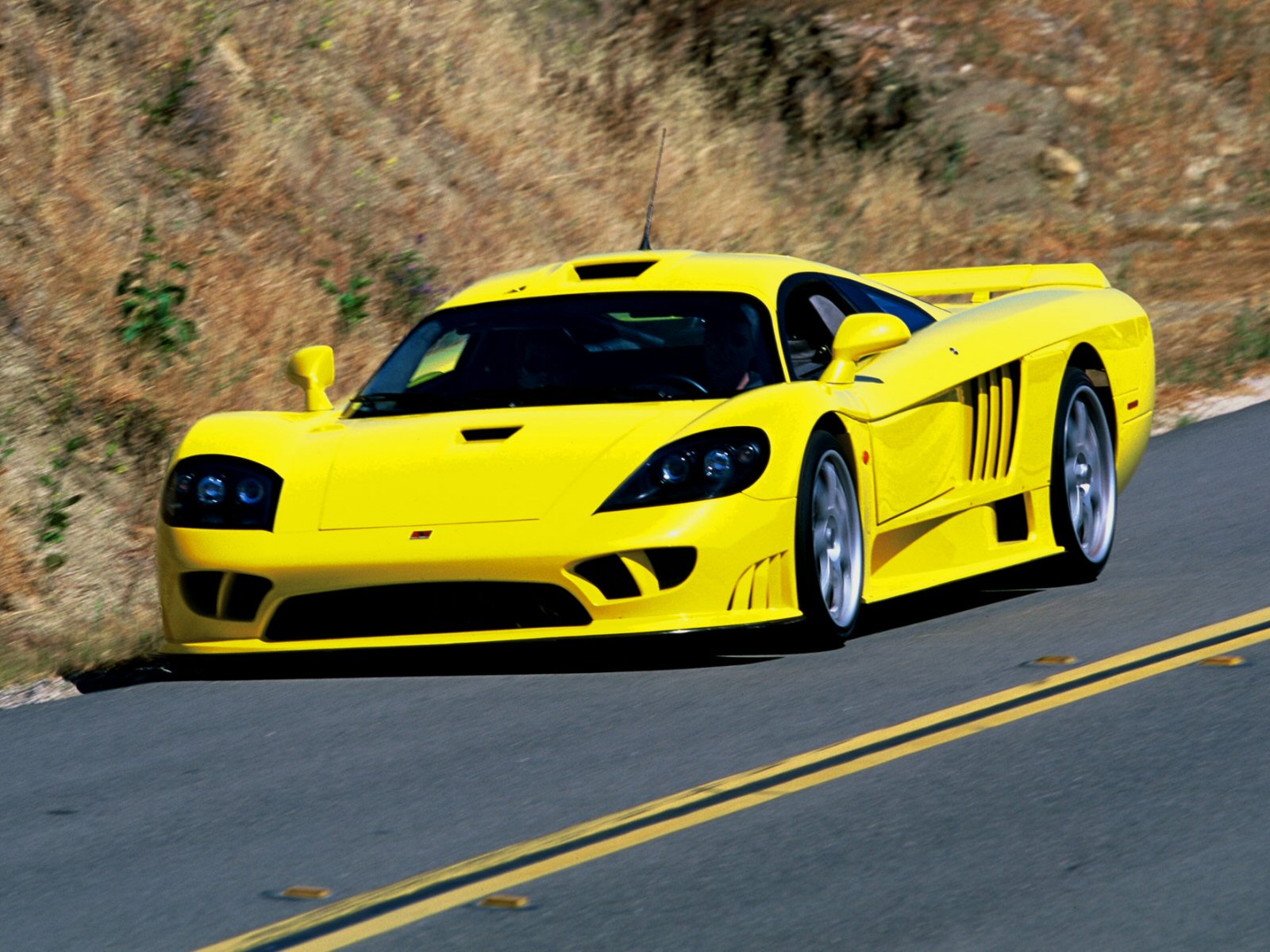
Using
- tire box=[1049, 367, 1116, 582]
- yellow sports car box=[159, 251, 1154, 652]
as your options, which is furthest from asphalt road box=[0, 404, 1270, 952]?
tire box=[1049, 367, 1116, 582]

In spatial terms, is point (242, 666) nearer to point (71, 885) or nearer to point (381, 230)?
point (71, 885)

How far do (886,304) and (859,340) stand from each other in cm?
126

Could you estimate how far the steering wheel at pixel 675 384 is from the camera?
24.3ft

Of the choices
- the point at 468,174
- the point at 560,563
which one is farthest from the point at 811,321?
the point at 468,174

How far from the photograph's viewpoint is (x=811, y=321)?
8211mm

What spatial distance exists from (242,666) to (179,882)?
2.30 metres

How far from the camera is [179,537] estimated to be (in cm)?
703

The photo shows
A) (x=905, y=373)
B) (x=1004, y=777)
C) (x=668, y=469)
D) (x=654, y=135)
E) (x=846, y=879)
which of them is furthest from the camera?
(x=654, y=135)

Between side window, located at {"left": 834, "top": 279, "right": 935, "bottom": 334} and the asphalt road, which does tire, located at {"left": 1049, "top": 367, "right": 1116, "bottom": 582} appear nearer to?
the asphalt road

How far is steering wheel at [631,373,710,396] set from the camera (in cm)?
741

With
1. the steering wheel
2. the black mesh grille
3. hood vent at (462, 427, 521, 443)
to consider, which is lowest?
the black mesh grille

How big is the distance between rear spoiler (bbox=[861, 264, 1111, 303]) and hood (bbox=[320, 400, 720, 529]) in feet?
9.26

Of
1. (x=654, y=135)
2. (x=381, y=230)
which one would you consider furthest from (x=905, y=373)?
(x=654, y=135)

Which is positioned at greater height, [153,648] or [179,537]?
[179,537]
